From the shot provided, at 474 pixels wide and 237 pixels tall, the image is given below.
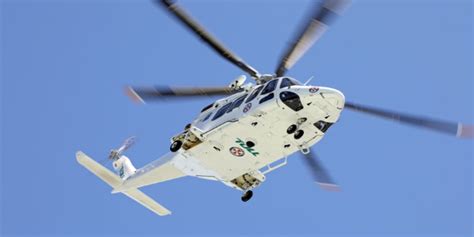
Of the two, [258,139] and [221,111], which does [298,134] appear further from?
[221,111]

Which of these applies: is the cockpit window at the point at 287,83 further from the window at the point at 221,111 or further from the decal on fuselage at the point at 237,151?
the decal on fuselage at the point at 237,151

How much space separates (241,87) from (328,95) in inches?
124

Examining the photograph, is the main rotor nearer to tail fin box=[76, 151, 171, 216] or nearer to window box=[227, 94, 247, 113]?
window box=[227, 94, 247, 113]

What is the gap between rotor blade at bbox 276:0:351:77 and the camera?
18.8 m

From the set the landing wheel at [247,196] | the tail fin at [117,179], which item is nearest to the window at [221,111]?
the landing wheel at [247,196]

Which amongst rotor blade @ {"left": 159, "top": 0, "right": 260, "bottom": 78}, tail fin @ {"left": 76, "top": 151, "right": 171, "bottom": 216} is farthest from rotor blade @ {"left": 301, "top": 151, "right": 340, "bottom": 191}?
tail fin @ {"left": 76, "top": 151, "right": 171, "bottom": 216}

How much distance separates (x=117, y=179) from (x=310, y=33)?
9.30 m

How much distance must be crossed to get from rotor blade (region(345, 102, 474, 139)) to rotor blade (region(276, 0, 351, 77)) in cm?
203

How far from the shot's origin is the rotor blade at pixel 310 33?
18.8m

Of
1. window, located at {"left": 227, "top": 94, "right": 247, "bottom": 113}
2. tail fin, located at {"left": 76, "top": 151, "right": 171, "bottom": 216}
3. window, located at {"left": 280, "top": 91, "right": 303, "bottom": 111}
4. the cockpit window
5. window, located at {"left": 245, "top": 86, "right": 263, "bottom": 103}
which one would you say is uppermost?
tail fin, located at {"left": 76, "top": 151, "right": 171, "bottom": 216}

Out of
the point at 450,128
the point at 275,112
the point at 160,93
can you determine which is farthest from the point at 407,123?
the point at 160,93

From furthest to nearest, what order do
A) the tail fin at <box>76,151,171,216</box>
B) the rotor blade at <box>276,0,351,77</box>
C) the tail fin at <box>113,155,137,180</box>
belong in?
the tail fin at <box>113,155,137,180</box>, the tail fin at <box>76,151,171,216</box>, the rotor blade at <box>276,0,351,77</box>

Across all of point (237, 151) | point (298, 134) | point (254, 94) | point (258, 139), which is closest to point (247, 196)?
point (237, 151)

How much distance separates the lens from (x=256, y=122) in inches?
821
